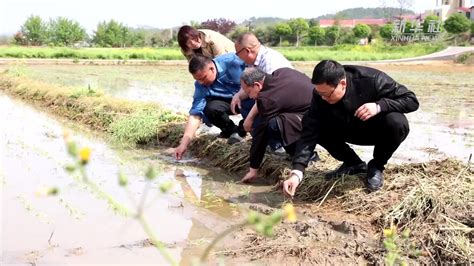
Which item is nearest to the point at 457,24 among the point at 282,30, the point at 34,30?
the point at 282,30

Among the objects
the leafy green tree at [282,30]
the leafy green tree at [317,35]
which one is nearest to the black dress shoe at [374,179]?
the leafy green tree at [317,35]

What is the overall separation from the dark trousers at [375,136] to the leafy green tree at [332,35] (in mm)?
58275

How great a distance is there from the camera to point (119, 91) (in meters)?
13.2

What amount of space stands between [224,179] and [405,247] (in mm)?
2158

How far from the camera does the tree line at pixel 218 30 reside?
5175cm

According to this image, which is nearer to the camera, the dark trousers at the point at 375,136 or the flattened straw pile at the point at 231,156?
the dark trousers at the point at 375,136

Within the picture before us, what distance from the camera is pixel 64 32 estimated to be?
5134cm

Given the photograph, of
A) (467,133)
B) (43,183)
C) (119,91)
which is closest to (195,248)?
(43,183)

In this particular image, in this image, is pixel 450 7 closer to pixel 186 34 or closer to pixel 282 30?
pixel 282 30

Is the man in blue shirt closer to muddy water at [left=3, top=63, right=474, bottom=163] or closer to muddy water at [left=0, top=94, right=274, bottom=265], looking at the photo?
muddy water at [left=0, top=94, right=274, bottom=265]

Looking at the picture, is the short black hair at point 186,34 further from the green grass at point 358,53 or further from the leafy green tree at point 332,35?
the leafy green tree at point 332,35

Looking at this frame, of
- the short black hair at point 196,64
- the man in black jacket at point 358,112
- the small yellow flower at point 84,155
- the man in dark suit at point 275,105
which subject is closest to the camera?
the small yellow flower at point 84,155

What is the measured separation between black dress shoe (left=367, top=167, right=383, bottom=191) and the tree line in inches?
1787

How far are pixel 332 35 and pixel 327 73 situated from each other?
60.4 metres
